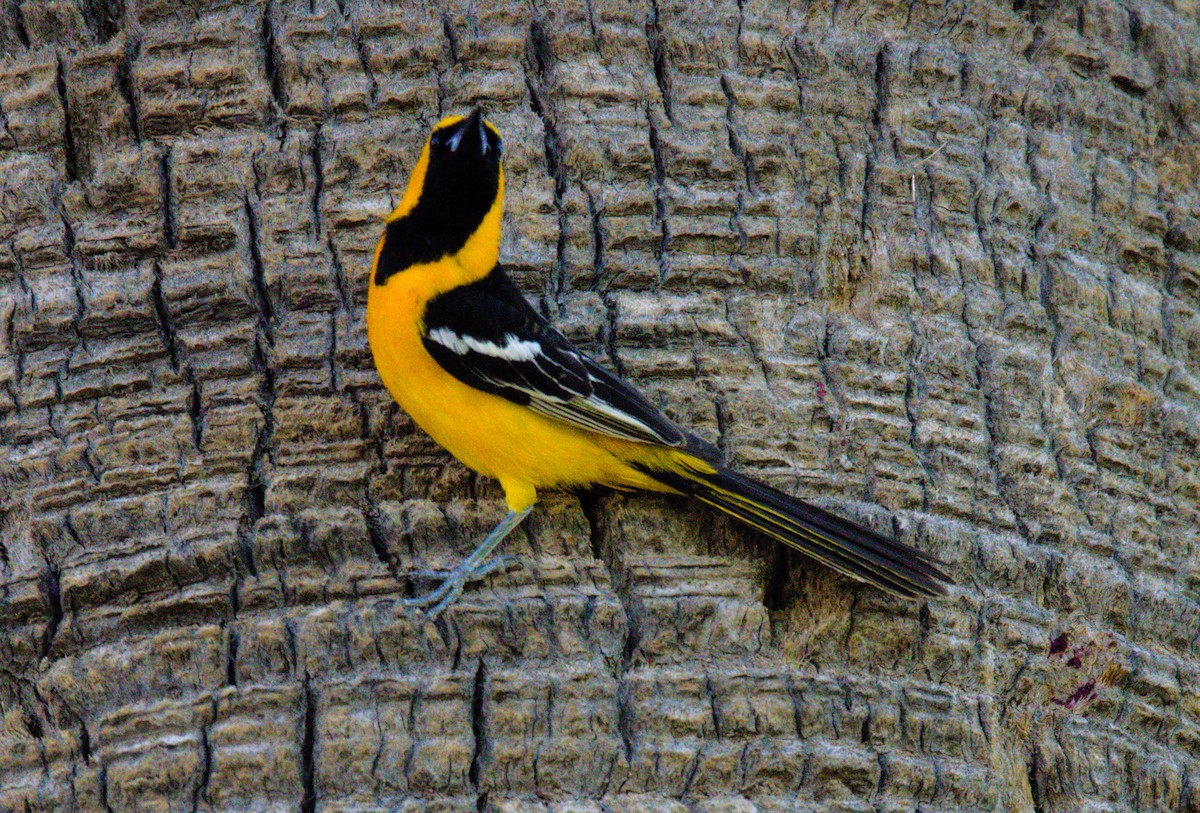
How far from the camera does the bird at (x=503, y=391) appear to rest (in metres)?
2.99

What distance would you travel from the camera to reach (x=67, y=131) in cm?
326

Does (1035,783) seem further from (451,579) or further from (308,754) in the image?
(308,754)

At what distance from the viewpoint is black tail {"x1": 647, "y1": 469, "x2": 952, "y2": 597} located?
2.92 metres

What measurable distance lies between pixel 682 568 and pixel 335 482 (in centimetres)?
85

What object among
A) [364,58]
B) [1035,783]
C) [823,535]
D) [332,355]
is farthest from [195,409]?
[1035,783]

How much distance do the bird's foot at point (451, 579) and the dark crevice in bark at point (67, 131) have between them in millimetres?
1426

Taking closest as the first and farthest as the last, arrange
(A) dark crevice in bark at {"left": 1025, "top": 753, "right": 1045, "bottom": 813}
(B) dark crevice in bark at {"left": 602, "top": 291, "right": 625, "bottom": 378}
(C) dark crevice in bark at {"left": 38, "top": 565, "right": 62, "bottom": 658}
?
(C) dark crevice in bark at {"left": 38, "top": 565, "right": 62, "bottom": 658} → (A) dark crevice in bark at {"left": 1025, "top": 753, "right": 1045, "bottom": 813} → (B) dark crevice in bark at {"left": 602, "top": 291, "right": 625, "bottom": 378}

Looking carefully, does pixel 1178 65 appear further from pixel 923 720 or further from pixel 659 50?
pixel 923 720

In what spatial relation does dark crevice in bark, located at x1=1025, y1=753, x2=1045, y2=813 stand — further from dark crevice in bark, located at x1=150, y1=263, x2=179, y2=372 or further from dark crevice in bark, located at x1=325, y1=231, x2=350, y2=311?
dark crevice in bark, located at x1=150, y1=263, x2=179, y2=372

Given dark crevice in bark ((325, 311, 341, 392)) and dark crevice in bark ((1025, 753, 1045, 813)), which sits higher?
dark crevice in bark ((325, 311, 341, 392))

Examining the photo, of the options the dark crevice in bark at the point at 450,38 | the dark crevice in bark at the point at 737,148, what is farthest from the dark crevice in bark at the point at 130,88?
the dark crevice in bark at the point at 737,148

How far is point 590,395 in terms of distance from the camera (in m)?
3.19

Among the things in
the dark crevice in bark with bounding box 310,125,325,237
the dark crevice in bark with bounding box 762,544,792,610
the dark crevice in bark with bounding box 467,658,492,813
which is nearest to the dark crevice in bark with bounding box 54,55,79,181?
the dark crevice in bark with bounding box 310,125,325,237

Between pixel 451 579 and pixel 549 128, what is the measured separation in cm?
127
